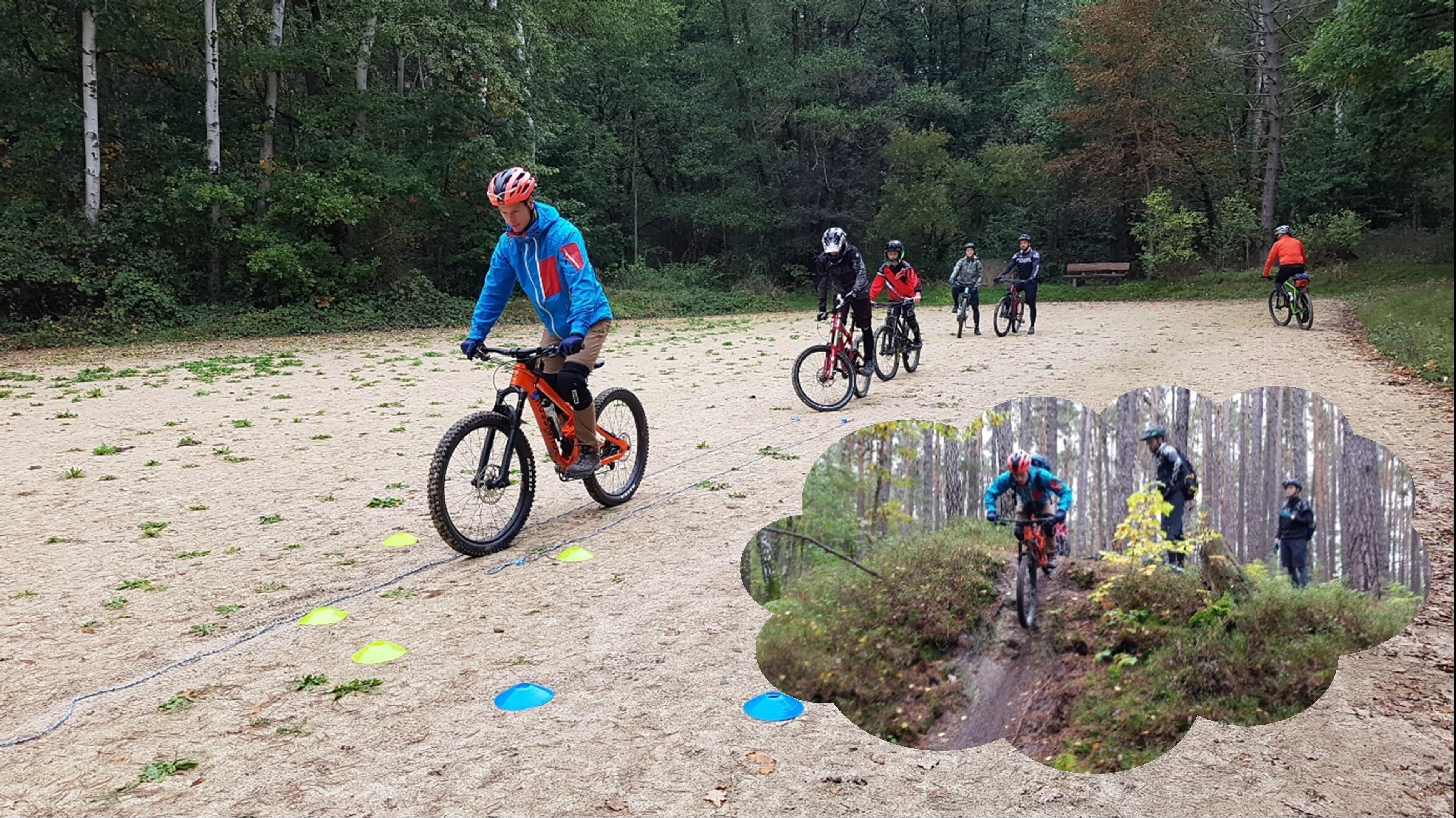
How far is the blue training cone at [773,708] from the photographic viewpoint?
1.98 meters

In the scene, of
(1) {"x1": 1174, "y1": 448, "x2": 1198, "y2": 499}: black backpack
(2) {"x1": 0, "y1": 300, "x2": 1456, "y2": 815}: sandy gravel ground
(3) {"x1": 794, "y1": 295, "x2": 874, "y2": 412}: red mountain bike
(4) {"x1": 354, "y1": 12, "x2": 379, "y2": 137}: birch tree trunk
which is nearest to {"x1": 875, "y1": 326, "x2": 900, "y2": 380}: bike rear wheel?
(3) {"x1": 794, "y1": 295, "x2": 874, "y2": 412}: red mountain bike

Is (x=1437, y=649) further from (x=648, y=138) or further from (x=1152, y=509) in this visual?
(x=648, y=138)

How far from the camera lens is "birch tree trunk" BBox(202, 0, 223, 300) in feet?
66.4

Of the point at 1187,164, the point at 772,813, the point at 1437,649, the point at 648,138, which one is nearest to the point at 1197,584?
the point at 1437,649

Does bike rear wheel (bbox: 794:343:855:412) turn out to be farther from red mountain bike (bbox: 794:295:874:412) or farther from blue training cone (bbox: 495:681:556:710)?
blue training cone (bbox: 495:681:556:710)

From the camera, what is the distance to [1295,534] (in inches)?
46.3

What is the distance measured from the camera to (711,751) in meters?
2.60

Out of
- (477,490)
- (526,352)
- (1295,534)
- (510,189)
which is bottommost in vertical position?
(477,490)

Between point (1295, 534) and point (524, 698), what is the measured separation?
2436 millimetres

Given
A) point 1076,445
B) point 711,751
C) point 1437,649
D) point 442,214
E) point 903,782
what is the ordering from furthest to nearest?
point 442,214, point 711,751, point 903,782, point 1076,445, point 1437,649

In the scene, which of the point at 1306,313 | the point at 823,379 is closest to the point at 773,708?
the point at 1306,313

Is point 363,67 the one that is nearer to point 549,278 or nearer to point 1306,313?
point 549,278

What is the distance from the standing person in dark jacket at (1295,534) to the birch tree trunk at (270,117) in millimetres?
24380

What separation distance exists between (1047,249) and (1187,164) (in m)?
5.64
